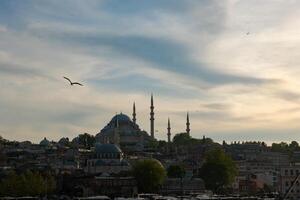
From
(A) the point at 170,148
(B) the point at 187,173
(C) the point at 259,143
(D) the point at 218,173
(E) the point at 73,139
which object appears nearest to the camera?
(D) the point at 218,173

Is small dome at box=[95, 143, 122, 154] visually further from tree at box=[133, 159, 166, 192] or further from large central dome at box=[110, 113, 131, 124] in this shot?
large central dome at box=[110, 113, 131, 124]

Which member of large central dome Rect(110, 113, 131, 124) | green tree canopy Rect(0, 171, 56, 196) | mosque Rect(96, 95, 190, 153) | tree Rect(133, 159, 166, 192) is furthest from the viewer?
large central dome Rect(110, 113, 131, 124)

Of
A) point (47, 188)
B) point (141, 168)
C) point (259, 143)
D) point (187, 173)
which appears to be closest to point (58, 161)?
point (187, 173)

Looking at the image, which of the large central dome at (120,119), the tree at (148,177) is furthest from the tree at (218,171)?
the large central dome at (120,119)

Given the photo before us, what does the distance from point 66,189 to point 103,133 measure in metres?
56.4

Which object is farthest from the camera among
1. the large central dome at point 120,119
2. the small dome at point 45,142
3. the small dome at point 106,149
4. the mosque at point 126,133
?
the small dome at point 45,142

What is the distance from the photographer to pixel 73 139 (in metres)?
139

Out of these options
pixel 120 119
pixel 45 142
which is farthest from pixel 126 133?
pixel 45 142

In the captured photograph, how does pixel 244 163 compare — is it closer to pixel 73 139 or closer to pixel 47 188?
pixel 73 139

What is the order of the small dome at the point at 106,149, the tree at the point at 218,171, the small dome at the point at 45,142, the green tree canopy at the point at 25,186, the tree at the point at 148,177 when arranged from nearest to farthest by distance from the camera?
1. the green tree canopy at the point at 25,186
2. the tree at the point at 148,177
3. the tree at the point at 218,171
4. the small dome at the point at 106,149
5. the small dome at the point at 45,142

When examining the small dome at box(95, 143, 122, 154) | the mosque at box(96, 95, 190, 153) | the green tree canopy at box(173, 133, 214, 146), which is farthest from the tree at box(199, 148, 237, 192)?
the green tree canopy at box(173, 133, 214, 146)

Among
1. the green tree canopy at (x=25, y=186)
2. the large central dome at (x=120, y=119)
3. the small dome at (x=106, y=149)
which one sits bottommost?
the green tree canopy at (x=25, y=186)

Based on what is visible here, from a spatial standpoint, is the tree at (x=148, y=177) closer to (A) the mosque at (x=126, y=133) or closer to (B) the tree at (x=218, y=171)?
(B) the tree at (x=218, y=171)

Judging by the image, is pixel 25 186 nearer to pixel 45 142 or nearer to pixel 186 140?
pixel 45 142
